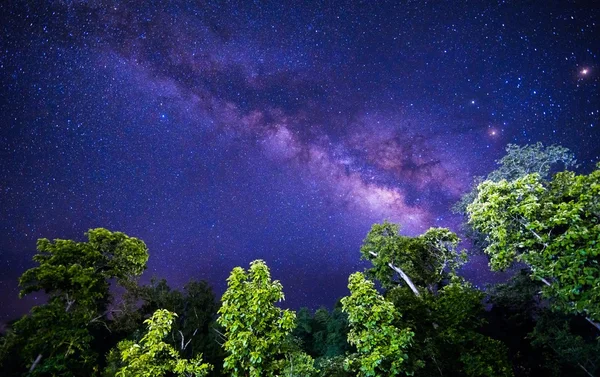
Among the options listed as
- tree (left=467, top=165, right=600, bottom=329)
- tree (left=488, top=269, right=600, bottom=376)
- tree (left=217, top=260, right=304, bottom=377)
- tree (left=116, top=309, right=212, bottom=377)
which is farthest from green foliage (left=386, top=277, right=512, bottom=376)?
tree (left=116, top=309, right=212, bottom=377)

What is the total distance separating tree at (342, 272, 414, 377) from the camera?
9.20m

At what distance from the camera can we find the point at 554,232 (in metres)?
13.2

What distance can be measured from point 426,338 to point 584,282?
7.13 meters

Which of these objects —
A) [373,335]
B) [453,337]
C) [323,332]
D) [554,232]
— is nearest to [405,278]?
[453,337]

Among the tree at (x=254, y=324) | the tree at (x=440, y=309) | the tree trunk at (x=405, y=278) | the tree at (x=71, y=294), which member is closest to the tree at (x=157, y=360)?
the tree at (x=254, y=324)

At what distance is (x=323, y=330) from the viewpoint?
31.0 metres

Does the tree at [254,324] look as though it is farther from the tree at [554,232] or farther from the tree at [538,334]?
the tree at [538,334]

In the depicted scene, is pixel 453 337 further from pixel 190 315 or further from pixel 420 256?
pixel 190 315

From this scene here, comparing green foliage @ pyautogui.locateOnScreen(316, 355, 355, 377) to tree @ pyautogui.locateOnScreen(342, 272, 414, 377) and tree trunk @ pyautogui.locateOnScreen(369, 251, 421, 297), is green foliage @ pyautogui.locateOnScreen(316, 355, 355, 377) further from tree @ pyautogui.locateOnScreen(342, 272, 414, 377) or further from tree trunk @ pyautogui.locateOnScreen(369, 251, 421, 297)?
tree trunk @ pyautogui.locateOnScreen(369, 251, 421, 297)

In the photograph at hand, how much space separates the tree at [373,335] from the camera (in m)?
9.20

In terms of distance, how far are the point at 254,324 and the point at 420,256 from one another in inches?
680

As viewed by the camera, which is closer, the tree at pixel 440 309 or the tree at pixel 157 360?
the tree at pixel 157 360

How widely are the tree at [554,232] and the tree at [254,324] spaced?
945cm

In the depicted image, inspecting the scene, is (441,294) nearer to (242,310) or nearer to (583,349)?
(583,349)
